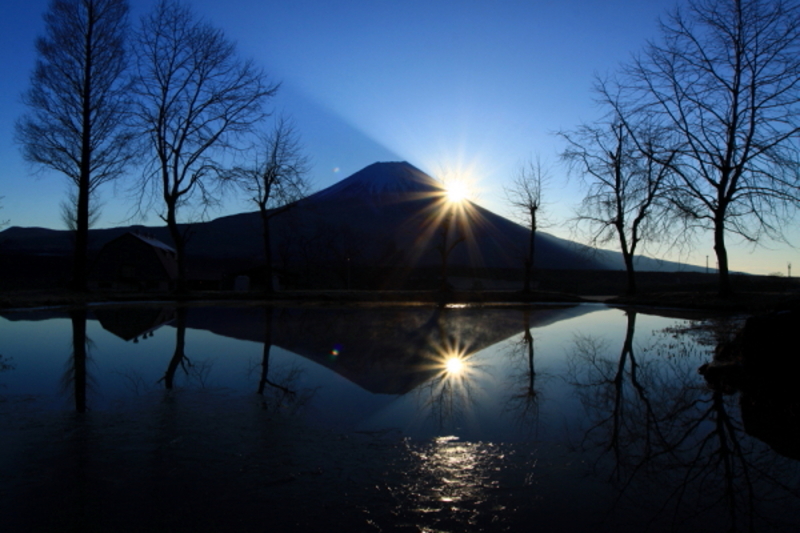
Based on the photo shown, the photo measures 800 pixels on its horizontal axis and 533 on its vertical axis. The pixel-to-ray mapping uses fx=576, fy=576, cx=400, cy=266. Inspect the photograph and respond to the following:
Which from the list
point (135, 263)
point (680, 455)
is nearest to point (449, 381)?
point (680, 455)

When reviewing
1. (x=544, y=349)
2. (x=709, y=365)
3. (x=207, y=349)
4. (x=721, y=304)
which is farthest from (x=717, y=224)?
(x=207, y=349)

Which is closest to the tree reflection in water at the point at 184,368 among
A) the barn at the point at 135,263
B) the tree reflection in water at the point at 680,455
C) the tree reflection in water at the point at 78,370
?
the tree reflection in water at the point at 78,370

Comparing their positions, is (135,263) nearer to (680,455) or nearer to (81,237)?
(81,237)

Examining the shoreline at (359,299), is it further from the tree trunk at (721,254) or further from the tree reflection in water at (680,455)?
the tree reflection in water at (680,455)

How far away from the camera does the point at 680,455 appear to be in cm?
480

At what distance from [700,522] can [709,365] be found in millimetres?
5405

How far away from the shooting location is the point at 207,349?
407 inches

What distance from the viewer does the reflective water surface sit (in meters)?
3.49

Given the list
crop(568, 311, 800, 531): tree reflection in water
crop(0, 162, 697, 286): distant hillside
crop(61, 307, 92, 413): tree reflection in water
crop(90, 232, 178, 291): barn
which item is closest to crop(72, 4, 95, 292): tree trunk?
crop(61, 307, 92, 413): tree reflection in water

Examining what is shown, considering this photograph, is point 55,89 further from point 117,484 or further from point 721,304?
point 721,304

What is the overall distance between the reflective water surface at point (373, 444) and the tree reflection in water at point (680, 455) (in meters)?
0.02

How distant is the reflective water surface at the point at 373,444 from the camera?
3.49 meters

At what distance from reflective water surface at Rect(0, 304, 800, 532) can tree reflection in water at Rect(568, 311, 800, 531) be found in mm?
20

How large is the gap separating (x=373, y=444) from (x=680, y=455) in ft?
8.41
